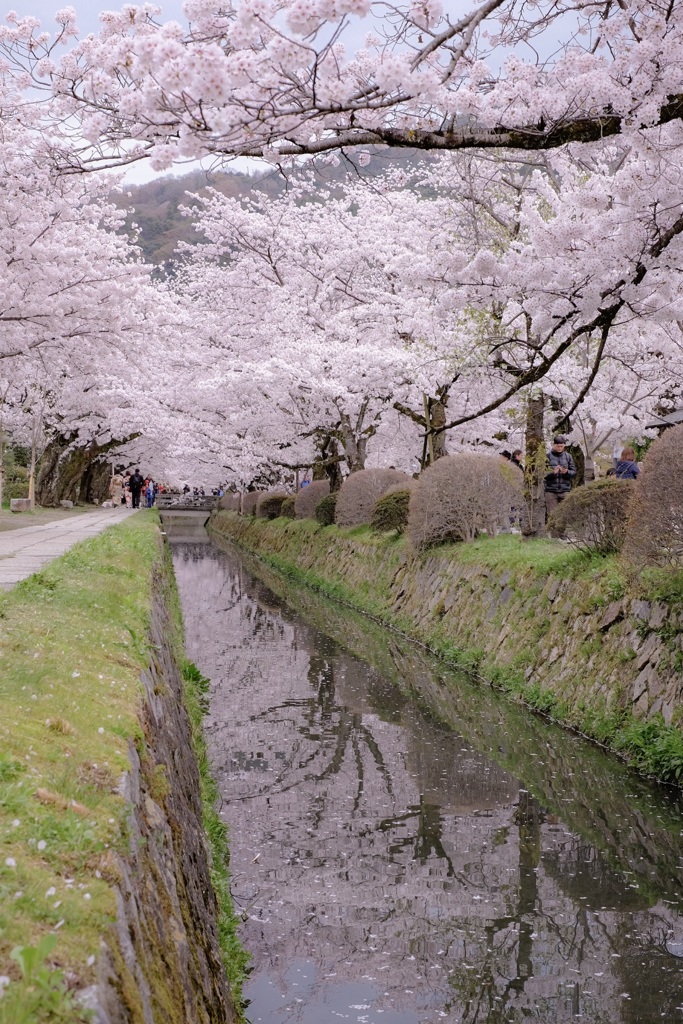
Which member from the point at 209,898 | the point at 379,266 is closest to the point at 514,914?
the point at 209,898

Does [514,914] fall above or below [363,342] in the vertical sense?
below

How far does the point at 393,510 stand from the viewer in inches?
818

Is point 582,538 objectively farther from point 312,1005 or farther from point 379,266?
point 379,266

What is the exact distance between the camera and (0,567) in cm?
1036

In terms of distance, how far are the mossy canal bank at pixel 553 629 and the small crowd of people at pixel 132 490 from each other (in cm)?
3212

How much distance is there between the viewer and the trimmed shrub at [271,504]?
37.7 meters

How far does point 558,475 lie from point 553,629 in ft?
20.6

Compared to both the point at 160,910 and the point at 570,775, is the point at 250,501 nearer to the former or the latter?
the point at 570,775

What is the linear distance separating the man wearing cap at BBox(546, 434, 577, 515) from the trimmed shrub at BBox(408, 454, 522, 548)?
63 cm

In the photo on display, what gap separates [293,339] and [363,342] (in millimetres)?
2150

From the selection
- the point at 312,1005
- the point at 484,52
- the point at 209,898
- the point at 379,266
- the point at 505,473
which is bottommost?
the point at 312,1005

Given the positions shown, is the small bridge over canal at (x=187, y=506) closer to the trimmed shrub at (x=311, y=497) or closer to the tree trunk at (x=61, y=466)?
the tree trunk at (x=61, y=466)

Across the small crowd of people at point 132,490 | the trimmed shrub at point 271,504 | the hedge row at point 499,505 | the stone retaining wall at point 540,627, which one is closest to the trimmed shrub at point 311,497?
the hedge row at point 499,505

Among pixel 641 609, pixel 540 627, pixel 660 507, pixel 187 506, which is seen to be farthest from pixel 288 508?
pixel 187 506
